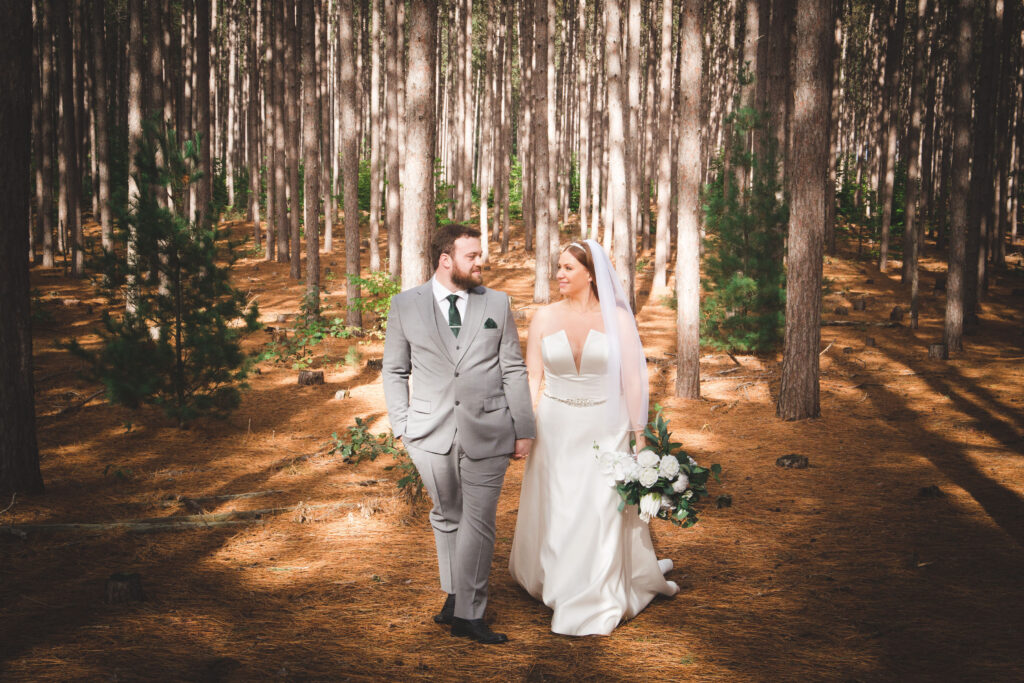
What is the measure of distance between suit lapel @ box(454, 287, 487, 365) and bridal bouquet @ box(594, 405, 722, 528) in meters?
1.25

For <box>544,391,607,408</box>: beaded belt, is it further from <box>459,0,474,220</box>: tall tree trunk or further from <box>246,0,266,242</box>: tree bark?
<box>246,0,266,242</box>: tree bark

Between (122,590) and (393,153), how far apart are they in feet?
47.8

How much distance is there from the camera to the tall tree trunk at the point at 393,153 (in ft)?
53.2

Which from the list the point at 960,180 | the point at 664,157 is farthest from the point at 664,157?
the point at 960,180

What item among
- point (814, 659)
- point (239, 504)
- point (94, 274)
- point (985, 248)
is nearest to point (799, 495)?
point (814, 659)

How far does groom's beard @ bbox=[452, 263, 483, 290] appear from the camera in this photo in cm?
368

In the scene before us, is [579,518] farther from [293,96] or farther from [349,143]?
[293,96]

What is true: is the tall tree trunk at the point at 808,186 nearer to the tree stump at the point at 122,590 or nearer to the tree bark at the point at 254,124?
the tree stump at the point at 122,590

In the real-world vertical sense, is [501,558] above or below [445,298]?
below

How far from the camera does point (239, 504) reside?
6.29m

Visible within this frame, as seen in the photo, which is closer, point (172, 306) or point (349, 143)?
point (172, 306)

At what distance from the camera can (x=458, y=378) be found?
3617 mm

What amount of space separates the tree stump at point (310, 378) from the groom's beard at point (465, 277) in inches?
322

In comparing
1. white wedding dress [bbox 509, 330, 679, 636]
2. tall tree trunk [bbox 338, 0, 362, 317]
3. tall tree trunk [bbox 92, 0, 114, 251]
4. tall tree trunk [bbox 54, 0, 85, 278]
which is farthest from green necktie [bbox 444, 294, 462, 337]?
tall tree trunk [bbox 54, 0, 85, 278]
